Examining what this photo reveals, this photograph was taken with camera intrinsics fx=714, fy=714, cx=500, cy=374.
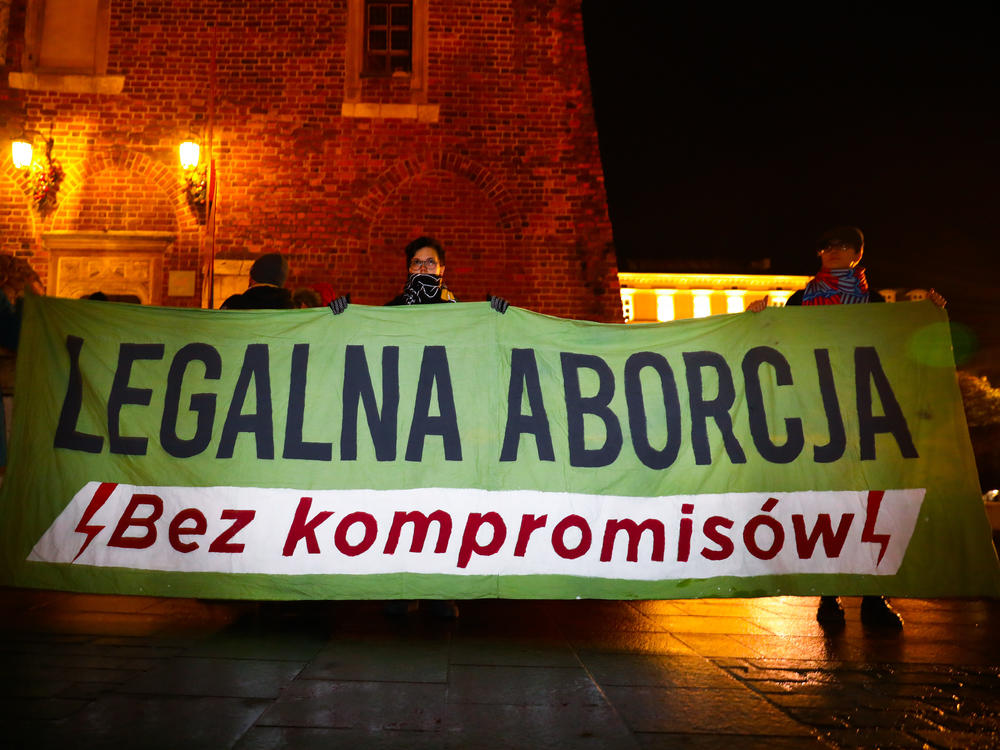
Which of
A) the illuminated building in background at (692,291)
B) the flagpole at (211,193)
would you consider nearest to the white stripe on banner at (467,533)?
the flagpole at (211,193)

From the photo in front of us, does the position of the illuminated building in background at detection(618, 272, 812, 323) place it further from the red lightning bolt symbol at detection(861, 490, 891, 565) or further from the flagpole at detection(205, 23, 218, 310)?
the red lightning bolt symbol at detection(861, 490, 891, 565)

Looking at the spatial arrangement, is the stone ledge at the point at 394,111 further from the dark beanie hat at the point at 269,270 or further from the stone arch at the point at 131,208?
the dark beanie hat at the point at 269,270

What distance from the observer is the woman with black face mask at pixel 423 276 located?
411 cm

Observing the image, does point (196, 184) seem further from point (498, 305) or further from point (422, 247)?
point (498, 305)

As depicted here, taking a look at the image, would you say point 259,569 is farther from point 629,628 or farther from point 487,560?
point 629,628

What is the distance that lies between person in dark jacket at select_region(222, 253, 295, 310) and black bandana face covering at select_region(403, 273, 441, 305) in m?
0.72

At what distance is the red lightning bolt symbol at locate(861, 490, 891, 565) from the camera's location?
11.4 ft

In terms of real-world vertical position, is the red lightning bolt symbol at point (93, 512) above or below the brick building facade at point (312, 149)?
below

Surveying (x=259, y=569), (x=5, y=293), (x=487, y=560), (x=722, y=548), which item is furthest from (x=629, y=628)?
(x=5, y=293)

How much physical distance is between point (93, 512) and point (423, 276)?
2.07m

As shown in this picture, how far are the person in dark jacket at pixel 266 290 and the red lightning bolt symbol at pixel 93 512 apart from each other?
1219mm

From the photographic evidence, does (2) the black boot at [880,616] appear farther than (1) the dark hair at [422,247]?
No

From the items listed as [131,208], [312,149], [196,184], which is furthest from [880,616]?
[131,208]

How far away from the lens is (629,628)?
3547 millimetres
